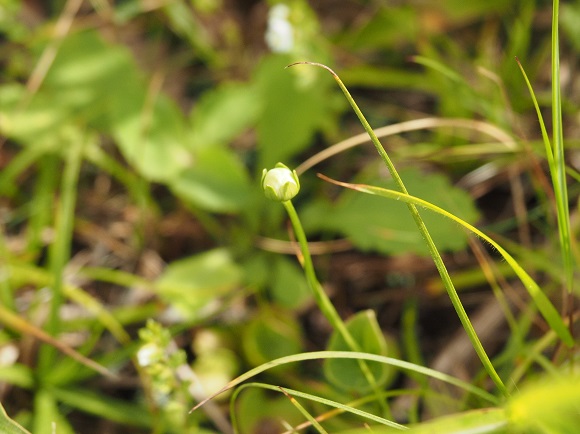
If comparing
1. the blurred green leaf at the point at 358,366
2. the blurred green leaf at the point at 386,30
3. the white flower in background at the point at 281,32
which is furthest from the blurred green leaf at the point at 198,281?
the blurred green leaf at the point at 386,30

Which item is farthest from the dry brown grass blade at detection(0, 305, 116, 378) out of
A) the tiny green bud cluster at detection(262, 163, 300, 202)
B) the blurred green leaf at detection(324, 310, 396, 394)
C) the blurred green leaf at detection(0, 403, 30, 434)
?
the tiny green bud cluster at detection(262, 163, 300, 202)

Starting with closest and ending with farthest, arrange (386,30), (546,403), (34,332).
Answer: (546,403), (34,332), (386,30)

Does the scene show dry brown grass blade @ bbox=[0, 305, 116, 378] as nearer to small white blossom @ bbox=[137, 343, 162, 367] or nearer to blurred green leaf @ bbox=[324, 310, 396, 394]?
small white blossom @ bbox=[137, 343, 162, 367]

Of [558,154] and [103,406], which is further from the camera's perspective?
[103,406]

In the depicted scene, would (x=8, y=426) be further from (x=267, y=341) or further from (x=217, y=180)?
(x=217, y=180)

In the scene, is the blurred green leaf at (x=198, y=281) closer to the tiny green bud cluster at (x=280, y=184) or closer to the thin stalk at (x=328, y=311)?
the thin stalk at (x=328, y=311)

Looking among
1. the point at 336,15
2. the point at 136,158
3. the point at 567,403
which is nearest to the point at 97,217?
the point at 136,158

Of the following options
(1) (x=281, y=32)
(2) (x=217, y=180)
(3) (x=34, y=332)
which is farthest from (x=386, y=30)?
(3) (x=34, y=332)
